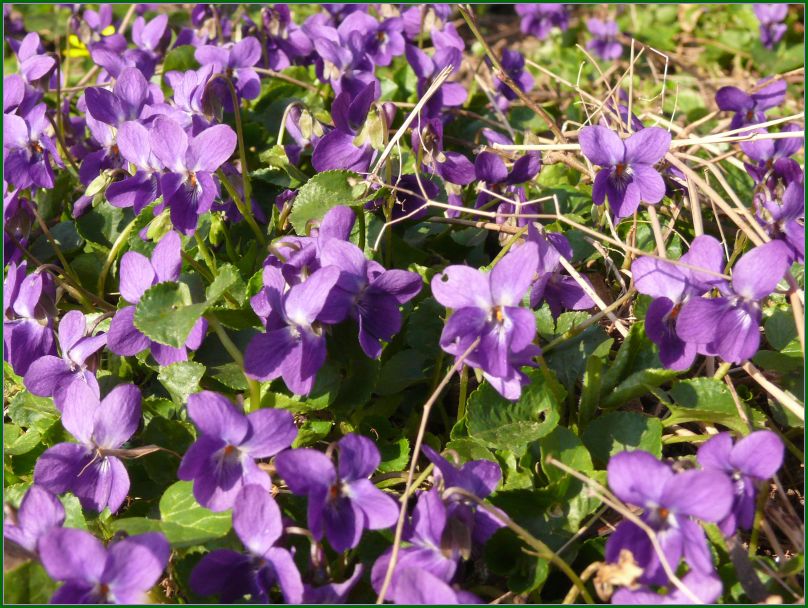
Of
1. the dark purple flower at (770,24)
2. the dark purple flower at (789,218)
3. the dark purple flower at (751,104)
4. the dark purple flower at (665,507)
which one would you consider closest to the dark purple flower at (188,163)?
the dark purple flower at (665,507)

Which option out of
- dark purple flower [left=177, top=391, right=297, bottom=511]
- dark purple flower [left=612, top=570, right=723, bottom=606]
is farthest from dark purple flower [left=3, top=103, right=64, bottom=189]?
dark purple flower [left=612, top=570, right=723, bottom=606]

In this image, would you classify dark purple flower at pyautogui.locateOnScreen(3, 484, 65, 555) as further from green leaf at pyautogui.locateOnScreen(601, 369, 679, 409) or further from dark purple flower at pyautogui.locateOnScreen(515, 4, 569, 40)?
dark purple flower at pyautogui.locateOnScreen(515, 4, 569, 40)

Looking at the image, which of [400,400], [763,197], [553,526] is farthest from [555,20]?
[553,526]

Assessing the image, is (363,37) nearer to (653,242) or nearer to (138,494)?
(653,242)

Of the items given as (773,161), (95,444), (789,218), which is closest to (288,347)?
(95,444)

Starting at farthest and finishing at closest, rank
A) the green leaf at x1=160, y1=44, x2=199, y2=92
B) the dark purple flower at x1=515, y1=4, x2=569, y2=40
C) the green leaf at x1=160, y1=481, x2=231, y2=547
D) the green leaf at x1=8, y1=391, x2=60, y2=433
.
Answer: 1. the dark purple flower at x1=515, y1=4, x2=569, y2=40
2. the green leaf at x1=160, y1=44, x2=199, y2=92
3. the green leaf at x1=8, y1=391, x2=60, y2=433
4. the green leaf at x1=160, y1=481, x2=231, y2=547

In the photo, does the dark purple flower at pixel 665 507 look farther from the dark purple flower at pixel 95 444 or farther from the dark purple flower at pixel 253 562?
the dark purple flower at pixel 95 444
